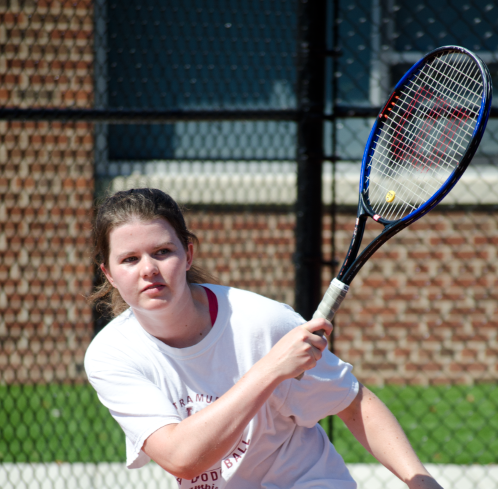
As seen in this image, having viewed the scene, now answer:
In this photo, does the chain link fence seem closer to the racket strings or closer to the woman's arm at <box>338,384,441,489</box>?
the racket strings

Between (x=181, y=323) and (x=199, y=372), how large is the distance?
0.14 m

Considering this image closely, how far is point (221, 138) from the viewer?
170 inches

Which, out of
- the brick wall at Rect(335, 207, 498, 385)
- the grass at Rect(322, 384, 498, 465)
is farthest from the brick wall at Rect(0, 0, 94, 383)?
the grass at Rect(322, 384, 498, 465)

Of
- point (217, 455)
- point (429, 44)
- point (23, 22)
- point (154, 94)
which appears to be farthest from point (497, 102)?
point (217, 455)

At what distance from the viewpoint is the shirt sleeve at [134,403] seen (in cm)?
153

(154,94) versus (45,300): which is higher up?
(154,94)

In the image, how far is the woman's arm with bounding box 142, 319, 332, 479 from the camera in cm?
142

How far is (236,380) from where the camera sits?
5.46 feet

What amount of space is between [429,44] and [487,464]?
2.85m

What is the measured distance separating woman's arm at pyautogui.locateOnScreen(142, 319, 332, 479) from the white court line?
1.50 meters

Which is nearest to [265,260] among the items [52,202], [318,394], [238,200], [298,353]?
[238,200]

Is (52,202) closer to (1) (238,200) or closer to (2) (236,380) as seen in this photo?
(1) (238,200)

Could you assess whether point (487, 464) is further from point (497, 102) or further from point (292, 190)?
point (497, 102)

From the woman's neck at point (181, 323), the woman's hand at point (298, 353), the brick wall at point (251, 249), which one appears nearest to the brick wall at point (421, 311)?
the brick wall at point (251, 249)
